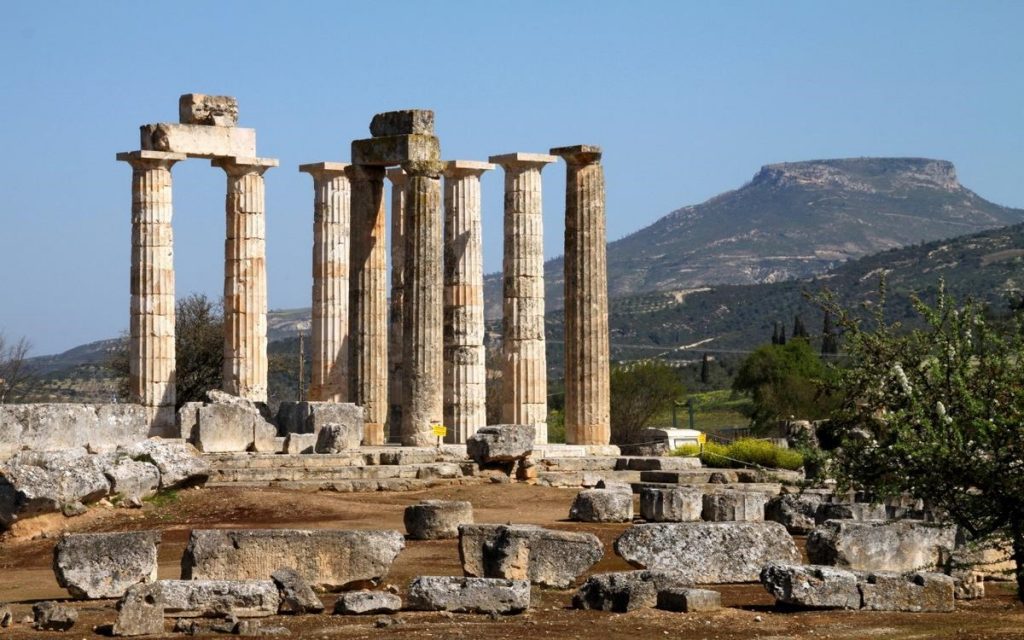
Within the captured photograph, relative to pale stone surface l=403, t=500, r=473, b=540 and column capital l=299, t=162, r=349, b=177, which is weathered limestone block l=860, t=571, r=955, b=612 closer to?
pale stone surface l=403, t=500, r=473, b=540

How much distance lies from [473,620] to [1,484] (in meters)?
10.7

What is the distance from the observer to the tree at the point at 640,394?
62188mm

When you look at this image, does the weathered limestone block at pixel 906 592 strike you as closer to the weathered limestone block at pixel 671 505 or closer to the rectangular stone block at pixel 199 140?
the weathered limestone block at pixel 671 505

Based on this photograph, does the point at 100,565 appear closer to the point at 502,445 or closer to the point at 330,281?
the point at 502,445

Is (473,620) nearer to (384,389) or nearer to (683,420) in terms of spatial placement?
(384,389)

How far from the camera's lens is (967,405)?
61.6 ft

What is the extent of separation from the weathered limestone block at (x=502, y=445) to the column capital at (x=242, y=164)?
9.02 meters

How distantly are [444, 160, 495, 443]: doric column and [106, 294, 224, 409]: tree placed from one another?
1340 cm

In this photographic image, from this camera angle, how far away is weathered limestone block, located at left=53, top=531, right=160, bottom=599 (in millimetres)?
20438

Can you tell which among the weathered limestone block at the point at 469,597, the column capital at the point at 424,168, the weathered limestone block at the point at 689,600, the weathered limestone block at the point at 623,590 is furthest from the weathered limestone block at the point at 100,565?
the column capital at the point at 424,168

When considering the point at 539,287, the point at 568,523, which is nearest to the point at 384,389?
the point at 539,287

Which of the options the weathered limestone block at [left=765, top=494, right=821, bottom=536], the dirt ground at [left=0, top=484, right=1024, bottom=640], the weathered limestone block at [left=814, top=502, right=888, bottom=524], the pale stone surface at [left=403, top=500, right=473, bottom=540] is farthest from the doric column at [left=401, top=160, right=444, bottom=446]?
the pale stone surface at [left=403, top=500, right=473, bottom=540]

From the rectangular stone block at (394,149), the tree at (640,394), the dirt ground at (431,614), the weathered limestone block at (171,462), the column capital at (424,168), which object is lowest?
the dirt ground at (431,614)

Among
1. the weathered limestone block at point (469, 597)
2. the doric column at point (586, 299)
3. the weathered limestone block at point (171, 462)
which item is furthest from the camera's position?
the doric column at point (586, 299)
